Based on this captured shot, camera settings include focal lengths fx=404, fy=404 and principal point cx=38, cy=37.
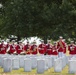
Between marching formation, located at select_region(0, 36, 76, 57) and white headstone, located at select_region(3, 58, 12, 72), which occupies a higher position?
marching formation, located at select_region(0, 36, 76, 57)

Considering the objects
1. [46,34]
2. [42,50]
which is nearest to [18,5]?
[46,34]

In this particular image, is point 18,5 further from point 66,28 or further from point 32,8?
point 66,28

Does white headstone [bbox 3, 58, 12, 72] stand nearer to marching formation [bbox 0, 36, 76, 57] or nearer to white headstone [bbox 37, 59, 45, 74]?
white headstone [bbox 37, 59, 45, 74]

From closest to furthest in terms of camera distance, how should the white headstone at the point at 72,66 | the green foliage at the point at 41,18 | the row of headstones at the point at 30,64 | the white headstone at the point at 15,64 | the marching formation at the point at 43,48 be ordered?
the white headstone at the point at 72,66, the row of headstones at the point at 30,64, the white headstone at the point at 15,64, the marching formation at the point at 43,48, the green foliage at the point at 41,18

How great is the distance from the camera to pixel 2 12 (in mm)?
76250

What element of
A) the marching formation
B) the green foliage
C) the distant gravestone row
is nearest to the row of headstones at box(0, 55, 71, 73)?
the distant gravestone row

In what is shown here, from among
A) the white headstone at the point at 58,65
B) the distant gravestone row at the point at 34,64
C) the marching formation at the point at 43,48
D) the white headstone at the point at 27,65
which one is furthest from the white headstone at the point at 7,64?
the marching formation at the point at 43,48

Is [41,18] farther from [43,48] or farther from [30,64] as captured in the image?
[30,64]

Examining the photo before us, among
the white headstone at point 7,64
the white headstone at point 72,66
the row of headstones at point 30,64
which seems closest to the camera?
the white headstone at point 72,66

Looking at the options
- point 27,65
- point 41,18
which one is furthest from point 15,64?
point 41,18

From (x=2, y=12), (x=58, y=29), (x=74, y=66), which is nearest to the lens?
(x=74, y=66)

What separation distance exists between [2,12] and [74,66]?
55450mm

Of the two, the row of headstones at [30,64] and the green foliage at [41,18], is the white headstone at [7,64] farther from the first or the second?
the green foliage at [41,18]

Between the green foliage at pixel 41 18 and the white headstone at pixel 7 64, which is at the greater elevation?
the green foliage at pixel 41 18
